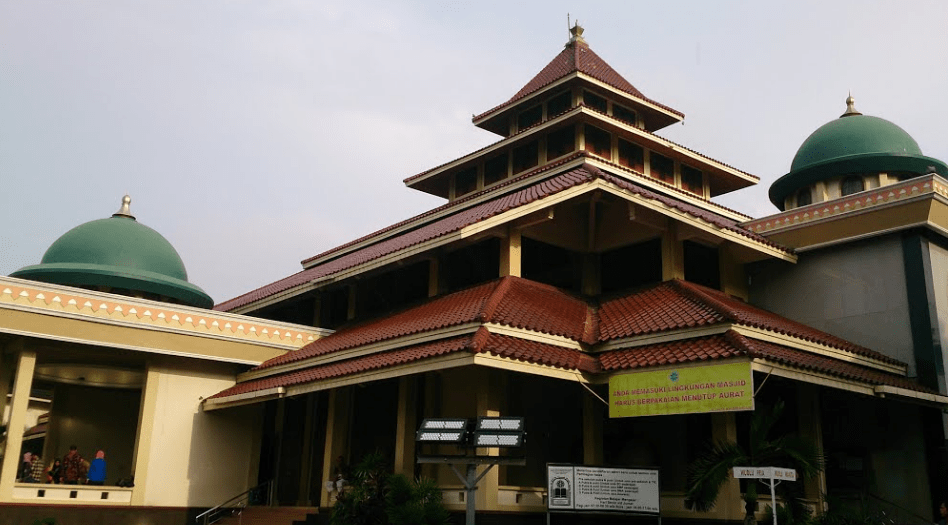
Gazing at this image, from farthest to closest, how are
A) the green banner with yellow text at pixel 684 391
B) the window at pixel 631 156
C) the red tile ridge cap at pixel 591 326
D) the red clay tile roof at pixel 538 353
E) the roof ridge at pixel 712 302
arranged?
the window at pixel 631 156
the red tile ridge cap at pixel 591 326
the roof ridge at pixel 712 302
the red clay tile roof at pixel 538 353
the green banner with yellow text at pixel 684 391

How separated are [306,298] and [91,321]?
667cm

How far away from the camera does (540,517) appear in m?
16.0

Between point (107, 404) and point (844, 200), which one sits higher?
point (844, 200)

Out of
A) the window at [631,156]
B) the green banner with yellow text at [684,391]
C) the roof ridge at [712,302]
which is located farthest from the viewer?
the window at [631,156]

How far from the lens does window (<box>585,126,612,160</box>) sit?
26.2 metres

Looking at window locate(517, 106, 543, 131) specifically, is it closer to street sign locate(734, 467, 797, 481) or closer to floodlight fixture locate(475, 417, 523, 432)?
floodlight fixture locate(475, 417, 523, 432)

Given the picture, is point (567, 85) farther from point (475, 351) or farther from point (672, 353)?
point (475, 351)

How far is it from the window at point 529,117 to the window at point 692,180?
4936mm

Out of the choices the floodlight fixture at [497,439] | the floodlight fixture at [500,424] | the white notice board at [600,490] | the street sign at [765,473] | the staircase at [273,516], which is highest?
the floodlight fixture at [500,424]

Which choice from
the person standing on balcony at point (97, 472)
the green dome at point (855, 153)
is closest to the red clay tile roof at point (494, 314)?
the person standing on balcony at point (97, 472)

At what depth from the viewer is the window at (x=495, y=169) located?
28094 millimetres

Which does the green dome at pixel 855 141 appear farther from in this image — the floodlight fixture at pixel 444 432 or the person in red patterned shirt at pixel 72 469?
the person in red patterned shirt at pixel 72 469

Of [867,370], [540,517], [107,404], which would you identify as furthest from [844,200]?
[107,404]

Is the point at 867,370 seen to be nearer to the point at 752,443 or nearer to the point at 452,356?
the point at 752,443
